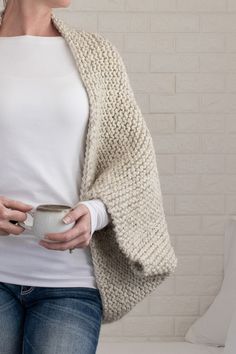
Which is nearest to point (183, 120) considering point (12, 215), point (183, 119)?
point (183, 119)

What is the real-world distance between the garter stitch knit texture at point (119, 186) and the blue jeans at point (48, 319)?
63mm

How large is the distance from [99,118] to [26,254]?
0.31m

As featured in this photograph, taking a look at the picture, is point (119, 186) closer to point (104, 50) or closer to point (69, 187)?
point (69, 187)

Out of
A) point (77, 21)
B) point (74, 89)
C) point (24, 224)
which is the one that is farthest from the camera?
point (77, 21)

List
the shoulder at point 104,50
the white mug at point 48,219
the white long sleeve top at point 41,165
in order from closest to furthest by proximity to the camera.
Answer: the white mug at point 48,219 < the white long sleeve top at point 41,165 < the shoulder at point 104,50

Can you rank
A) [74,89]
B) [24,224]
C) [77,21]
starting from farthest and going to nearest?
1. [77,21]
2. [74,89]
3. [24,224]

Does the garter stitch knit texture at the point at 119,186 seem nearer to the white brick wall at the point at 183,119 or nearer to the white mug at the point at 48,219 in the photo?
the white mug at the point at 48,219

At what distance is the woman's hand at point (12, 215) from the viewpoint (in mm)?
1696

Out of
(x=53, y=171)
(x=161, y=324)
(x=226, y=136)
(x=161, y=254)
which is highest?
(x=53, y=171)

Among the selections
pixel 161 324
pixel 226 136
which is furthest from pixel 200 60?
pixel 161 324

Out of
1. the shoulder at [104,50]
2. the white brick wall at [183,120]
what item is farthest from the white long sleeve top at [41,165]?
the white brick wall at [183,120]

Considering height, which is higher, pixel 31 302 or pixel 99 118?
pixel 99 118

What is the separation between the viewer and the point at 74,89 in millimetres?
1840

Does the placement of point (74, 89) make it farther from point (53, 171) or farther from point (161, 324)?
point (161, 324)
